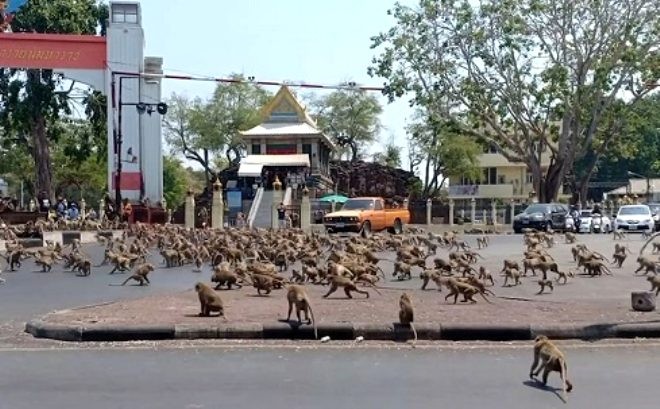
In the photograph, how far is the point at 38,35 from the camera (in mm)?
51188

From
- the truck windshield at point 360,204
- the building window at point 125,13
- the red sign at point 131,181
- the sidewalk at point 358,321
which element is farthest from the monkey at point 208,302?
the building window at point 125,13

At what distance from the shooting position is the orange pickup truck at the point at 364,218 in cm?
4084

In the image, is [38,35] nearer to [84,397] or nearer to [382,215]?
[382,215]

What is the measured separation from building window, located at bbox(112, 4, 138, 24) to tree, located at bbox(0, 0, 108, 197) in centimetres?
323

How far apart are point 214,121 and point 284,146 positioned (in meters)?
21.9

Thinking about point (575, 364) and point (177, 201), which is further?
point (177, 201)

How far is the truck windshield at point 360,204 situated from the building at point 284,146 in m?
20.9

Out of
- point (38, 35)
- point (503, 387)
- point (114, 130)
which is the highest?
point (38, 35)

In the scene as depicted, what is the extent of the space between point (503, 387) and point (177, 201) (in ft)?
282

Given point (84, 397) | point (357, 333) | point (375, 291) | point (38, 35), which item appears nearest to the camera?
point (84, 397)

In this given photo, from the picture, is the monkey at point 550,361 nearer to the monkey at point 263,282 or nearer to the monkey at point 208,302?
the monkey at point 208,302

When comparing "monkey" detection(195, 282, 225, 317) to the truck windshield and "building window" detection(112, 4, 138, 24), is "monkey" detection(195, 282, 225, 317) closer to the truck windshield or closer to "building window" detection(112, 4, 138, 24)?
the truck windshield

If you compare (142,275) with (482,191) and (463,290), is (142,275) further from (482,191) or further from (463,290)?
(482,191)

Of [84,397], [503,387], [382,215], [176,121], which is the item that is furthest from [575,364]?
[176,121]
